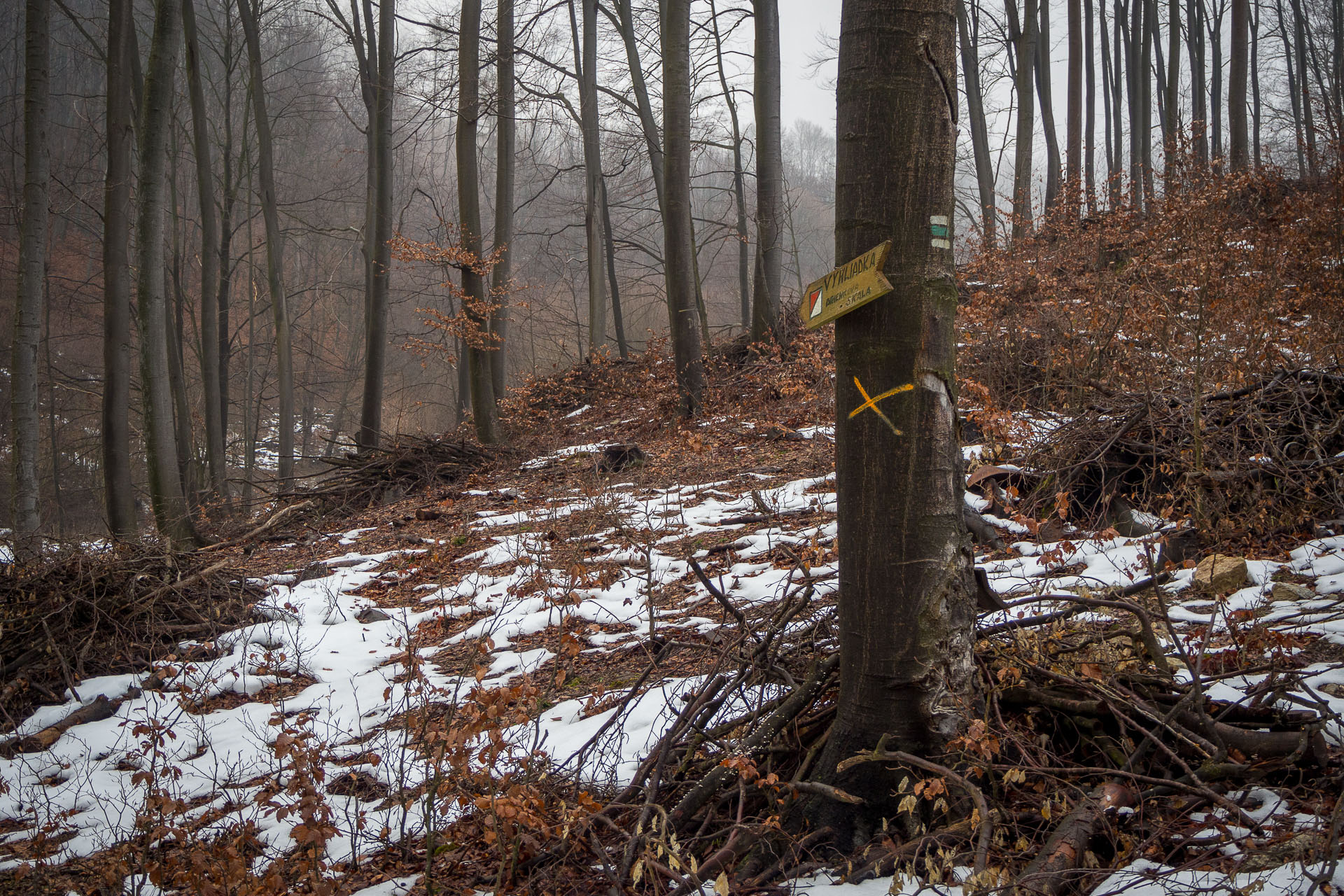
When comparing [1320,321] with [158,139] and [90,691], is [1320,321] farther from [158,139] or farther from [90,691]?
[158,139]

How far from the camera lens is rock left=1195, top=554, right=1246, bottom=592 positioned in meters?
3.62

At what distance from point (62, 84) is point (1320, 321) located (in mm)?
26903

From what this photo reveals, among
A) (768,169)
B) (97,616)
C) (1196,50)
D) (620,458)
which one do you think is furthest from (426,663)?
(1196,50)

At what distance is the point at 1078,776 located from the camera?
2.22 meters

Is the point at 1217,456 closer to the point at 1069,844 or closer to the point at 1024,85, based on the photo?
the point at 1069,844

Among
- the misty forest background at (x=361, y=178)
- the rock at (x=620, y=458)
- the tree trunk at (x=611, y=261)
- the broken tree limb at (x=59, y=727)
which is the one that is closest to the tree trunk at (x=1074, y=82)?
the misty forest background at (x=361, y=178)

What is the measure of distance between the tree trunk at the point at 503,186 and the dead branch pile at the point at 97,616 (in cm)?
681

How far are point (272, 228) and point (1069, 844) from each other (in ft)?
54.1

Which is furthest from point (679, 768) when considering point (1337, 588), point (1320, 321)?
point (1320, 321)

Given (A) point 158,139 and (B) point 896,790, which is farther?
(A) point 158,139

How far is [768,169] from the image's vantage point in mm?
12117

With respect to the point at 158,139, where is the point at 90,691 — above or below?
below

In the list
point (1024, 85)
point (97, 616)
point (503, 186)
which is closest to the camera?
point (97, 616)

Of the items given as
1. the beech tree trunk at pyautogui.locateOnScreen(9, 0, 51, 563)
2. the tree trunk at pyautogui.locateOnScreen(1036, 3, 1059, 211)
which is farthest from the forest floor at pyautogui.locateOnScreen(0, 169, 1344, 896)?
the tree trunk at pyautogui.locateOnScreen(1036, 3, 1059, 211)
